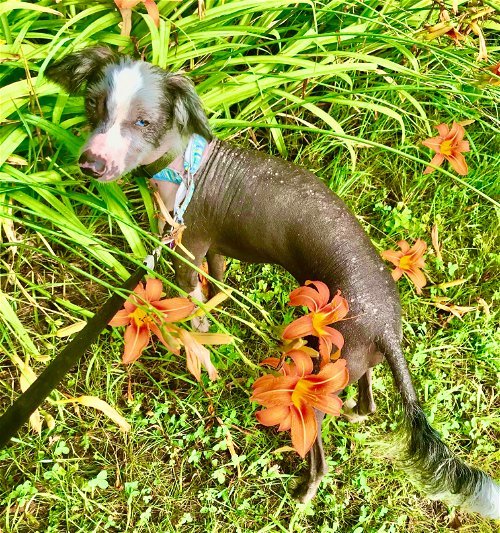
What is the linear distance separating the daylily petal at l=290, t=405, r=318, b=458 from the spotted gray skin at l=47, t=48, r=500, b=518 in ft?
1.94

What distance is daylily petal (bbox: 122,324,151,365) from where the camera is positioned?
1383mm

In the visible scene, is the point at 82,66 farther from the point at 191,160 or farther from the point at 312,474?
the point at 312,474

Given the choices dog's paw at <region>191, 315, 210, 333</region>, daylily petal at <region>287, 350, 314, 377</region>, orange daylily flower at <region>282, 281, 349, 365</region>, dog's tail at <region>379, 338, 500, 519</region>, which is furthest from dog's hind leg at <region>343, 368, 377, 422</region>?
daylily petal at <region>287, 350, 314, 377</region>

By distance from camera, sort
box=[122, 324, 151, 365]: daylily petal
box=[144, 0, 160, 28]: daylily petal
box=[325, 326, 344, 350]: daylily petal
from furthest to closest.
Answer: box=[144, 0, 160, 28]: daylily petal < box=[122, 324, 151, 365]: daylily petal < box=[325, 326, 344, 350]: daylily petal

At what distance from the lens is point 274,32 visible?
A: 2.28 meters

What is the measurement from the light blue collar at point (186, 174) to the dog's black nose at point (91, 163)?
0.33 meters

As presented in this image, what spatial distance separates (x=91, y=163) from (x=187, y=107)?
368 millimetres

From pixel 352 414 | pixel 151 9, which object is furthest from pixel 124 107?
pixel 352 414

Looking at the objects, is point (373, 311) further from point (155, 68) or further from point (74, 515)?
point (74, 515)

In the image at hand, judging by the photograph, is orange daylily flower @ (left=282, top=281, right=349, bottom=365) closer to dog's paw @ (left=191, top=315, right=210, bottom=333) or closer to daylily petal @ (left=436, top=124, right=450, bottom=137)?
daylily petal @ (left=436, top=124, right=450, bottom=137)

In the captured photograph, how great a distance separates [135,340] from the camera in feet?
4.56

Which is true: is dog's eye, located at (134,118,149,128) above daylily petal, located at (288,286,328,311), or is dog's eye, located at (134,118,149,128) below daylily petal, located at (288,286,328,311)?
above

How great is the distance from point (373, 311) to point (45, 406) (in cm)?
140

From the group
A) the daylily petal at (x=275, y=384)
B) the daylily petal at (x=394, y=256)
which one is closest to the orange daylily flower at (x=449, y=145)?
the daylily petal at (x=394, y=256)
